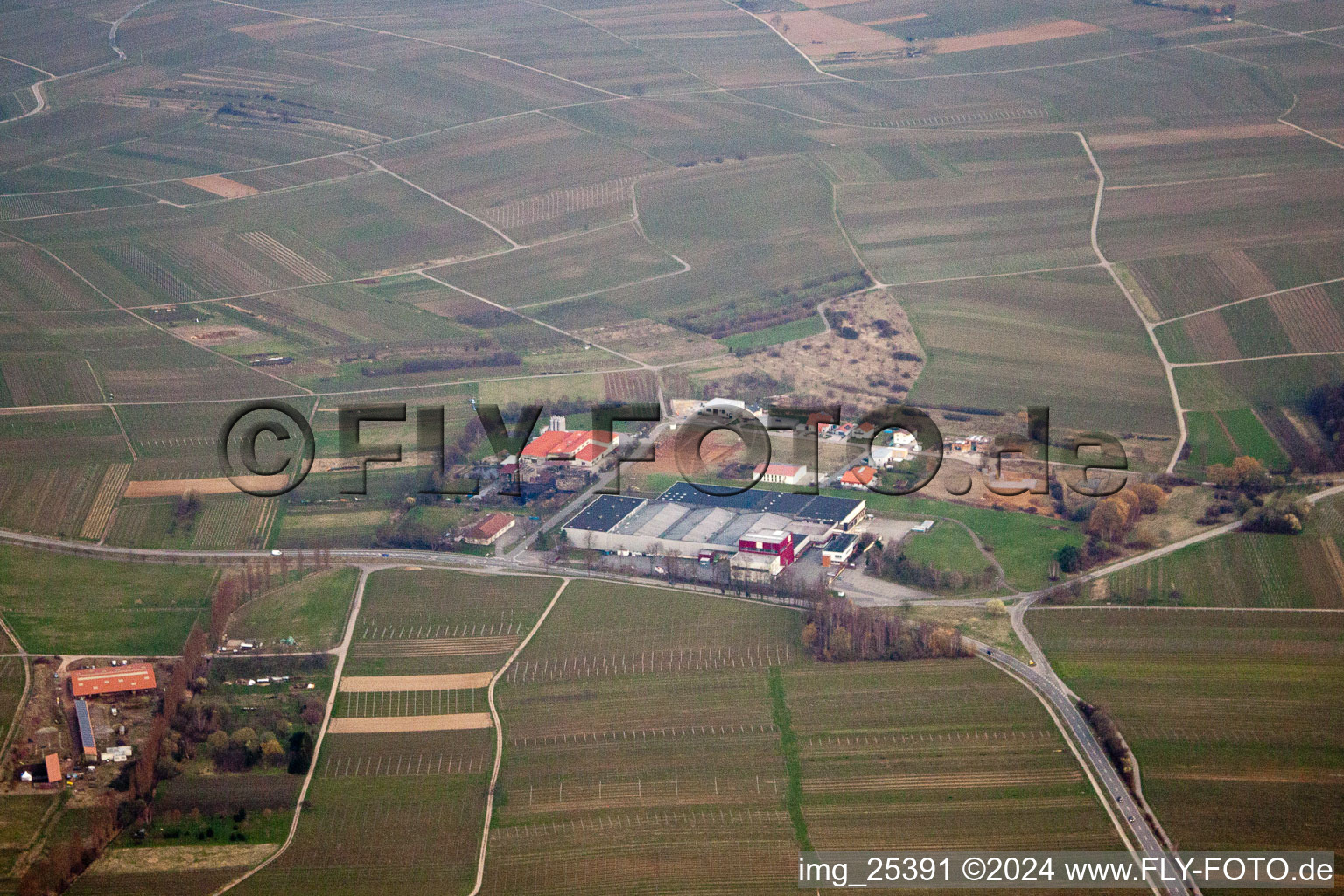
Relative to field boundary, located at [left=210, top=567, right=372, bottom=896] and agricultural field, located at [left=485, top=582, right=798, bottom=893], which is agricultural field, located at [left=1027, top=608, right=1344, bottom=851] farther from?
field boundary, located at [left=210, top=567, right=372, bottom=896]

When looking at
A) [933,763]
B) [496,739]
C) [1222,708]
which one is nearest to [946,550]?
[1222,708]

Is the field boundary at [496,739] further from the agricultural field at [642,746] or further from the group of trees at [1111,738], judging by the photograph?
the group of trees at [1111,738]

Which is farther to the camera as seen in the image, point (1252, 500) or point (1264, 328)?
point (1264, 328)

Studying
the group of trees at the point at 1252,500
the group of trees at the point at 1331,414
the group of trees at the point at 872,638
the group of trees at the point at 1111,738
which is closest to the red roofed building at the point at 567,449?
the group of trees at the point at 872,638

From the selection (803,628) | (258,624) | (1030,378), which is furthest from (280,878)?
(1030,378)

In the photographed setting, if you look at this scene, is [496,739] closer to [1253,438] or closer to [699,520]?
[699,520]

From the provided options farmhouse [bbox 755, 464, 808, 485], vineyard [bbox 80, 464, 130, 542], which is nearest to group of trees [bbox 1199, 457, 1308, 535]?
farmhouse [bbox 755, 464, 808, 485]
